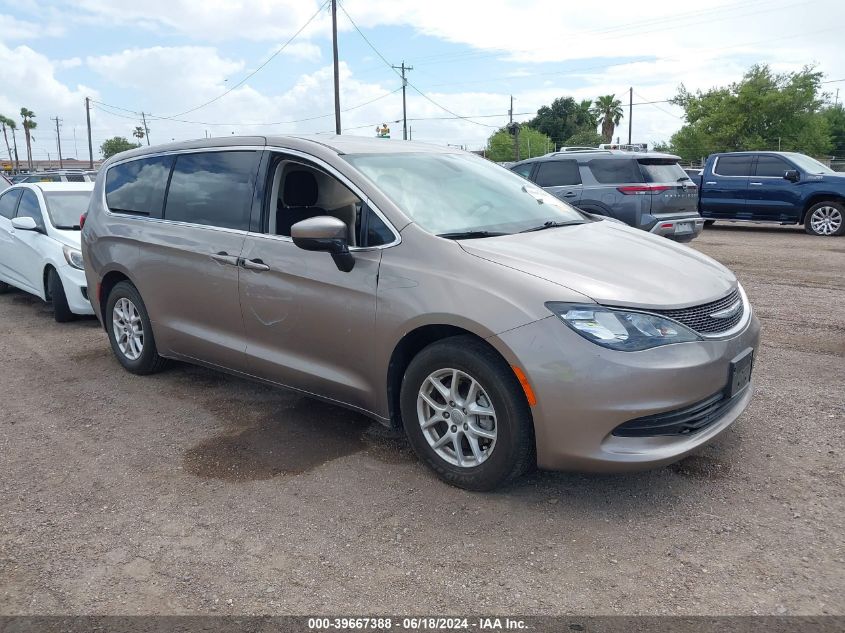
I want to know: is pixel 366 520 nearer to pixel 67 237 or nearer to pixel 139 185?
pixel 139 185

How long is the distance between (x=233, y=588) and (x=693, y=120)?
5187 centimetres

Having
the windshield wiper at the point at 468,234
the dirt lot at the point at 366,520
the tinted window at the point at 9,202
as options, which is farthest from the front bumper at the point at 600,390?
the tinted window at the point at 9,202

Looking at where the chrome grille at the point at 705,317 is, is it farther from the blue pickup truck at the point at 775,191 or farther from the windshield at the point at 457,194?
the blue pickup truck at the point at 775,191

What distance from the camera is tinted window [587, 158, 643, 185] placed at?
1160 centimetres

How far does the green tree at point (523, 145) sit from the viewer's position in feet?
265

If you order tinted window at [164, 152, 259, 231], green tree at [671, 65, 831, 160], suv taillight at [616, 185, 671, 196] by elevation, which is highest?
green tree at [671, 65, 831, 160]

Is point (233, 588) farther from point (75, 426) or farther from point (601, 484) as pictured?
point (75, 426)

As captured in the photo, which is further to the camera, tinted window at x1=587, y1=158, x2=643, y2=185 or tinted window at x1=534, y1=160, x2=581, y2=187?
tinted window at x1=534, y1=160, x2=581, y2=187

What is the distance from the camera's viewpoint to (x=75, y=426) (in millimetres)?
4625

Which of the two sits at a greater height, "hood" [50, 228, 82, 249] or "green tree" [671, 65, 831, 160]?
"green tree" [671, 65, 831, 160]

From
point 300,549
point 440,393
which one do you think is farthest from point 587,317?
point 300,549

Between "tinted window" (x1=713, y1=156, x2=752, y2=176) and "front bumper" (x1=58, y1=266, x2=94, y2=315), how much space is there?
13477 mm

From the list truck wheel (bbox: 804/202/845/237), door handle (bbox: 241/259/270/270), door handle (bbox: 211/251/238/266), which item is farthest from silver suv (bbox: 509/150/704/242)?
door handle (bbox: 241/259/270/270)

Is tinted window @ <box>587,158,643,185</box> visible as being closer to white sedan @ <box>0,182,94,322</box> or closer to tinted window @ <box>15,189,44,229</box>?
white sedan @ <box>0,182,94,322</box>
